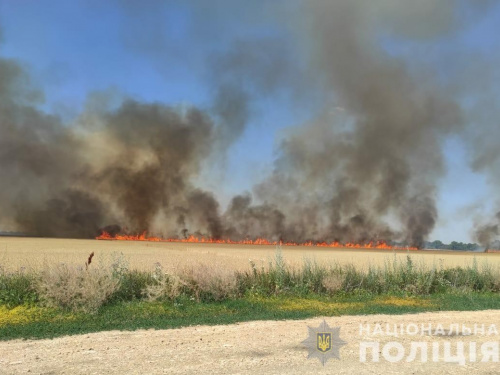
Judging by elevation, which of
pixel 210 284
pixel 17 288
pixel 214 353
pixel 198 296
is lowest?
pixel 214 353

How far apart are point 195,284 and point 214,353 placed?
6.79m

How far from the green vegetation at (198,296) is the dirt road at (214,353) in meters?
1.15

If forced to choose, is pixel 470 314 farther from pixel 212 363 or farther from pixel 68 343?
pixel 68 343

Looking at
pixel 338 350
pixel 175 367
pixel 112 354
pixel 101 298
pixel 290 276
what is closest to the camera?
pixel 175 367

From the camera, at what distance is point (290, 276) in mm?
18812

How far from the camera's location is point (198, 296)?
51.5 feet

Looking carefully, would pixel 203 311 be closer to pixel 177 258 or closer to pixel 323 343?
pixel 323 343

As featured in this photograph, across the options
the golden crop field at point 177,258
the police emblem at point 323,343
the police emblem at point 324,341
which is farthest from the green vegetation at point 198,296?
the police emblem at point 324,341

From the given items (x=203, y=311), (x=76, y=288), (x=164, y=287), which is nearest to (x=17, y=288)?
(x=76, y=288)

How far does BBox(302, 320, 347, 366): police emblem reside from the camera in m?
9.47

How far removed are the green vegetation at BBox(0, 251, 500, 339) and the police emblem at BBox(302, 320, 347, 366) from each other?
1980 millimetres

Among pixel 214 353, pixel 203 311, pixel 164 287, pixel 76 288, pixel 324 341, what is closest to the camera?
pixel 214 353

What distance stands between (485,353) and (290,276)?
9567mm

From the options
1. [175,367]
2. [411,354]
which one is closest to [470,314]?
[411,354]
